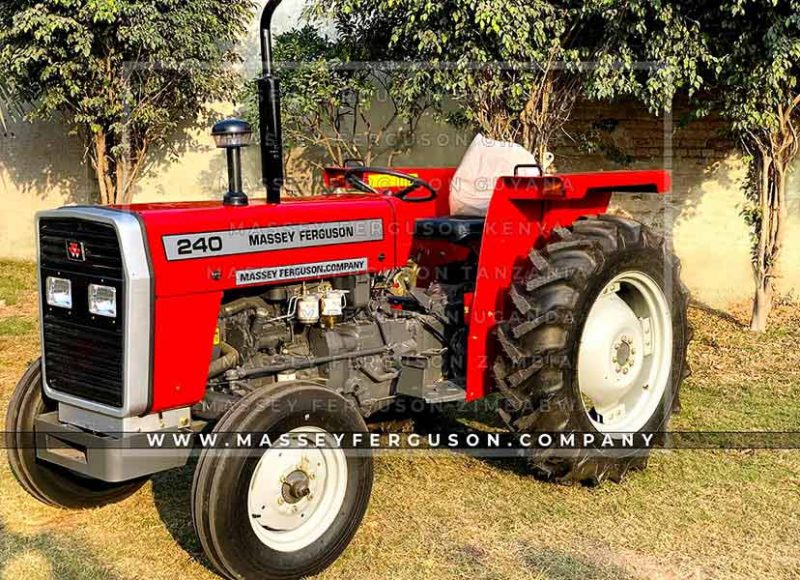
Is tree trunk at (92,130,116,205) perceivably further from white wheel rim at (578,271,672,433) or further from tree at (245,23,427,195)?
white wheel rim at (578,271,672,433)

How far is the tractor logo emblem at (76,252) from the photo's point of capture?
289 cm

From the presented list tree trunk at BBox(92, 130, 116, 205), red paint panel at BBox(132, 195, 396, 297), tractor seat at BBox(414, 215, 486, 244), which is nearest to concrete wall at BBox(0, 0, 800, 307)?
tree trunk at BBox(92, 130, 116, 205)

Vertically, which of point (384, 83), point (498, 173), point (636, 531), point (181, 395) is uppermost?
point (384, 83)

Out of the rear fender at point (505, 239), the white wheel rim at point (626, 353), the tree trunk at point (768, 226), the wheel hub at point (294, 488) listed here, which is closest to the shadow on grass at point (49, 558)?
the wheel hub at point (294, 488)

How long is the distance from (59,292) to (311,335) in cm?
96

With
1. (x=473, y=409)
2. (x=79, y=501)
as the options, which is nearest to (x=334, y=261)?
(x=79, y=501)

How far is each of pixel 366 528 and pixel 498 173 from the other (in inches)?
71.2

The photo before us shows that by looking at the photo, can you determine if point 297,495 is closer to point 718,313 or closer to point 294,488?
point 294,488

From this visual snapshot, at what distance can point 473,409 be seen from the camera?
4805 mm

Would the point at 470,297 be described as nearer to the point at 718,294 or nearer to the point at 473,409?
the point at 473,409

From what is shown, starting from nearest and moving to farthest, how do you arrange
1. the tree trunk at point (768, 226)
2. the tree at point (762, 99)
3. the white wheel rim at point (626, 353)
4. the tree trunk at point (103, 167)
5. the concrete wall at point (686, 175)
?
the white wheel rim at point (626, 353) → the tree at point (762, 99) → the tree trunk at point (768, 226) → the concrete wall at point (686, 175) → the tree trunk at point (103, 167)

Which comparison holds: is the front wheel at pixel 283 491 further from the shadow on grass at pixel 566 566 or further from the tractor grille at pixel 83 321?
the shadow on grass at pixel 566 566

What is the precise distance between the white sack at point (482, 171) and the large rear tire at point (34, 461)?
2.09m

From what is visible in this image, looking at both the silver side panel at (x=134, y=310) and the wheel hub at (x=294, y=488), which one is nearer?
the silver side panel at (x=134, y=310)
